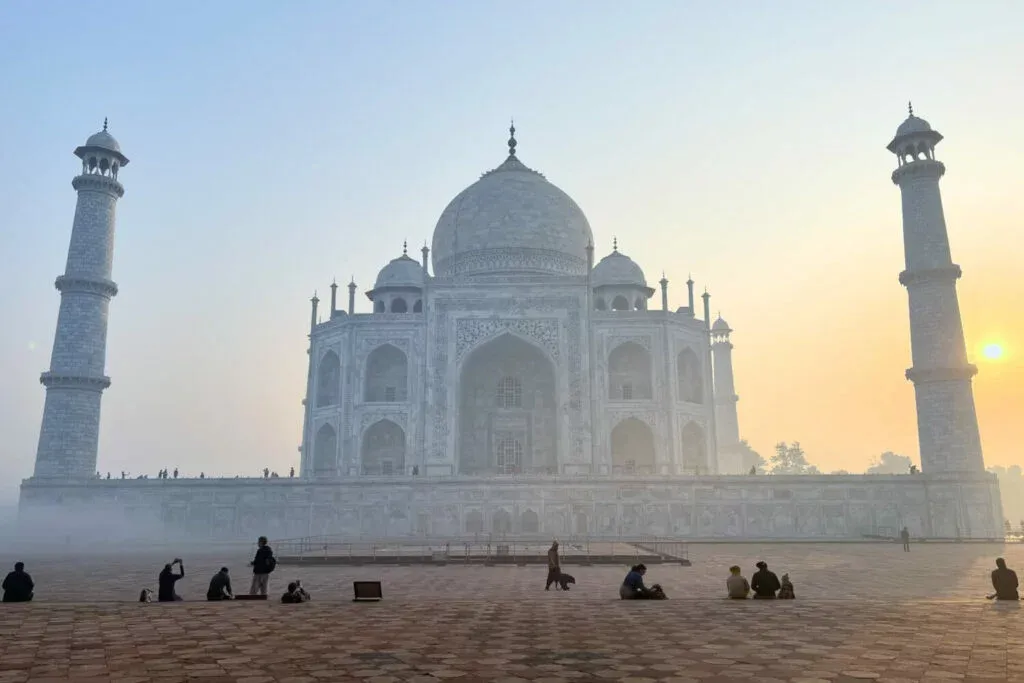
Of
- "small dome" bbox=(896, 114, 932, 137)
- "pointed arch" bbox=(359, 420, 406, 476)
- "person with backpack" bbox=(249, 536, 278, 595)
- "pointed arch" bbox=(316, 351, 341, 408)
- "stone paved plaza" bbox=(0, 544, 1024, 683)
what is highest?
"small dome" bbox=(896, 114, 932, 137)

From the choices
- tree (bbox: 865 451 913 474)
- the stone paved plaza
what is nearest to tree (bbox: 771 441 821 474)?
tree (bbox: 865 451 913 474)

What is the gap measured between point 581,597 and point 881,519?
786 inches

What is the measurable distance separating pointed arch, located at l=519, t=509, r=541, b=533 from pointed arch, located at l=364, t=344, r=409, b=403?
10.3m

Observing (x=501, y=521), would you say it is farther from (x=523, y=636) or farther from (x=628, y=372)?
(x=523, y=636)

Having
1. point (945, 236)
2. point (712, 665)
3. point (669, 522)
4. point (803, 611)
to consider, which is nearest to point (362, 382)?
point (669, 522)

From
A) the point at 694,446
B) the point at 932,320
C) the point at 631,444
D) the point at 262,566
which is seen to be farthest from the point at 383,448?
Result: the point at 262,566

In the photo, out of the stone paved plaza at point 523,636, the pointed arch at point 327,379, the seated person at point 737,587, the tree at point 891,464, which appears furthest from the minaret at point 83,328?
the tree at point 891,464

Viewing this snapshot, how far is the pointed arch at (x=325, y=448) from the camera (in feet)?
112

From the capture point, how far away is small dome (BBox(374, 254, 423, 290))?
3897 centimetres

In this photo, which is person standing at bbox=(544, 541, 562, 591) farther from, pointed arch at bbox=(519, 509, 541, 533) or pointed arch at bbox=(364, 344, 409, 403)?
pointed arch at bbox=(364, 344, 409, 403)

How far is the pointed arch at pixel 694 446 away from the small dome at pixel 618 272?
27.3 feet

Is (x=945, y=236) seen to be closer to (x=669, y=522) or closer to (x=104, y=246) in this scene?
(x=669, y=522)

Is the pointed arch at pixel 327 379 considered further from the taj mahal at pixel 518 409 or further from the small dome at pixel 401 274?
the small dome at pixel 401 274

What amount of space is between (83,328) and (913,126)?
106 ft
